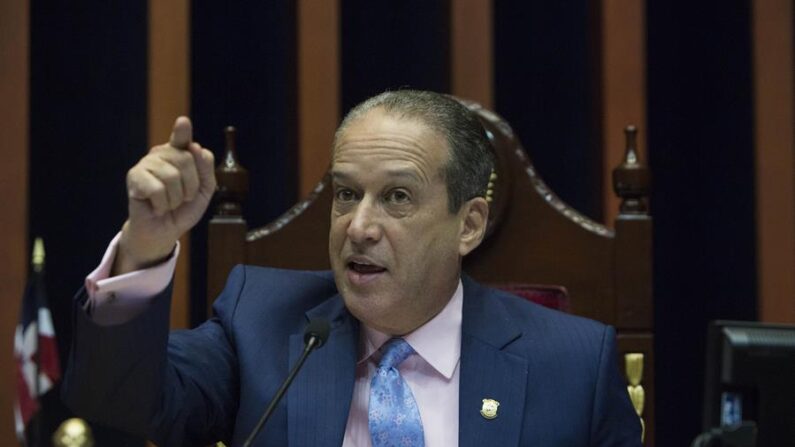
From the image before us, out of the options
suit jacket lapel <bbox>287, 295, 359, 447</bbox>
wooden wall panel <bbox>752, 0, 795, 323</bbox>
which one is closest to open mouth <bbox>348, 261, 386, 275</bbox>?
suit jacket lapel <bbox>287, 295, 359, 447</bbox>

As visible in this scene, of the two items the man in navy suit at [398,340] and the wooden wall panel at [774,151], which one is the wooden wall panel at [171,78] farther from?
the wooden wall panel at [774,151]

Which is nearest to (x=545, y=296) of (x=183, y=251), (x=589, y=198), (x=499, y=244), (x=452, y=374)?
(x=499, y=244)

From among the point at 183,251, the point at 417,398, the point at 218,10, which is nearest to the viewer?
the point at 417,398

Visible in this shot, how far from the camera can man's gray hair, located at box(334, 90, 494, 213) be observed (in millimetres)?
2059

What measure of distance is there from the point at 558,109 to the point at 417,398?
4.18ft

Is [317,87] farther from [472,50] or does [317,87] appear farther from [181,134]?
[181,134]

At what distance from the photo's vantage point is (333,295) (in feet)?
7.05

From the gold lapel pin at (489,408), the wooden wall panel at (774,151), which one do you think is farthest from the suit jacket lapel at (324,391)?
the wooden wall panel at (774,151)

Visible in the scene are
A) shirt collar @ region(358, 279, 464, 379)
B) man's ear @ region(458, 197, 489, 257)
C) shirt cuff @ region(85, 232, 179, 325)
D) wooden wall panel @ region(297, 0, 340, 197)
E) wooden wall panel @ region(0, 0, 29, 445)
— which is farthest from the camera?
wooden wall panel @ region(297, 0, 340, 197)

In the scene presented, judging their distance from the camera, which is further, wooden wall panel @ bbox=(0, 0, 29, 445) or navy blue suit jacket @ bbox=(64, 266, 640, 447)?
wooden wall panel @ bbox=(0, 0, 29, 445)

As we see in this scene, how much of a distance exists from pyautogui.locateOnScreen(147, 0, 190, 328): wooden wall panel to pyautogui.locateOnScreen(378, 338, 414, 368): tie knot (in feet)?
3.04

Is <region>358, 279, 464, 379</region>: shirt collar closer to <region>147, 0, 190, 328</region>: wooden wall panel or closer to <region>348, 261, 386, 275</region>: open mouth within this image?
<region>348, 261, 386, 275</region>: open mouth

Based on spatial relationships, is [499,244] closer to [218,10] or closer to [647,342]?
[647,342]

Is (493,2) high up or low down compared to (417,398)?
up
